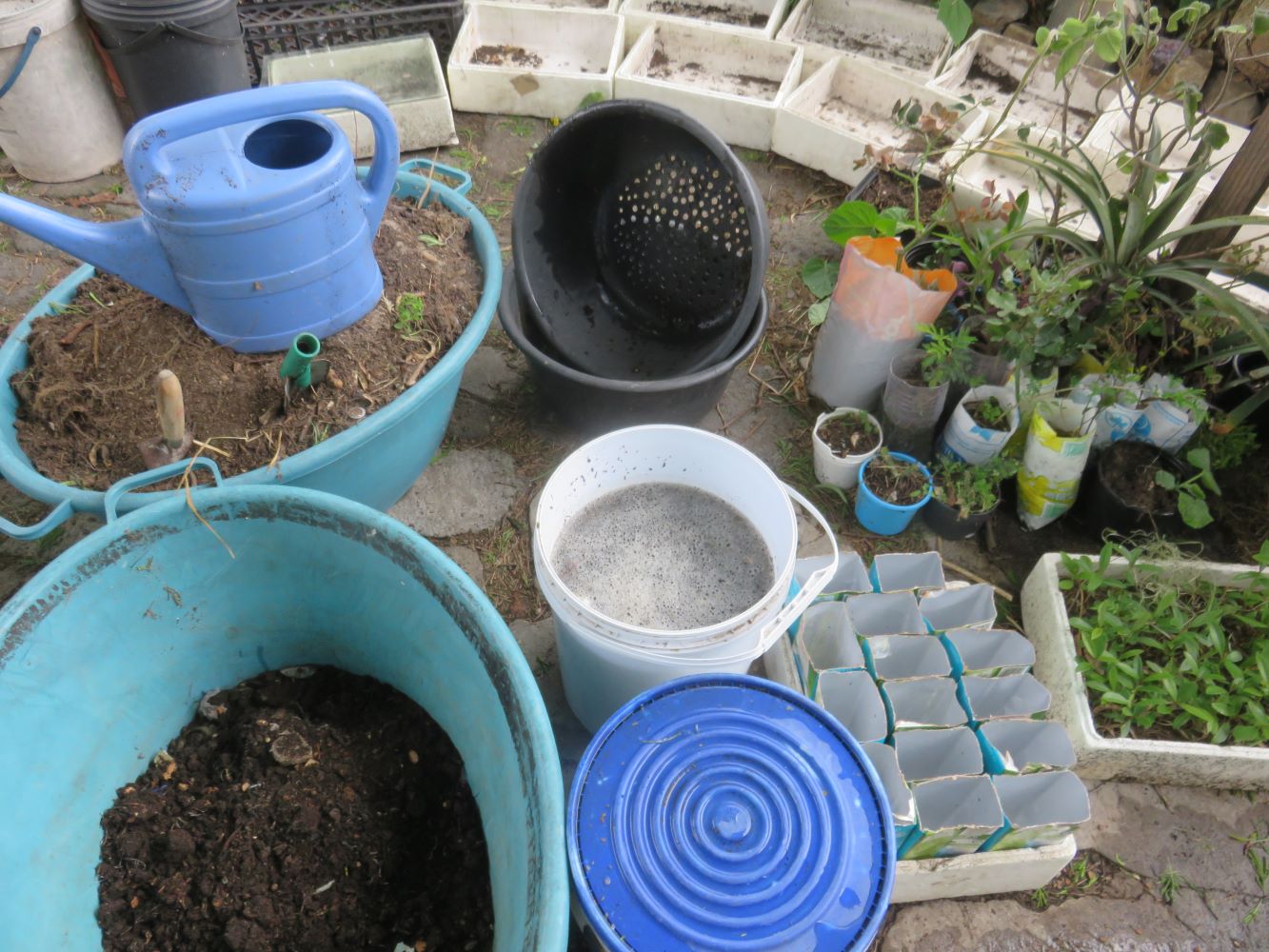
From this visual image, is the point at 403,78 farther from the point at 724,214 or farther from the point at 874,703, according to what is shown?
the point at 874,703

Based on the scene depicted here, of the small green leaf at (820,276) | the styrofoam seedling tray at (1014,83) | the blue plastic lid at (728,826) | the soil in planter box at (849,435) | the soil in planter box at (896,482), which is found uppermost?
the styrofoam seedling tray at (1014,83)

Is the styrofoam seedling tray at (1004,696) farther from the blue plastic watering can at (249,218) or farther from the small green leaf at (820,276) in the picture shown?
the blue plastic watering can at (249,218)

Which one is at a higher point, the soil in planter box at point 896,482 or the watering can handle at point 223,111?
the watering can handle at point 223,111

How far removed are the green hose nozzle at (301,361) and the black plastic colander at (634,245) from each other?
1.91 feet

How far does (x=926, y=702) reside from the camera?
151cm

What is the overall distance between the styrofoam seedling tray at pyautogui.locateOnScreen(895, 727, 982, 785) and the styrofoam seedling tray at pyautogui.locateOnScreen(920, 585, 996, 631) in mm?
239

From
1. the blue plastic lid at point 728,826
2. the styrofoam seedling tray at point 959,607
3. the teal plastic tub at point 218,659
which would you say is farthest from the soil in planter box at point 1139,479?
the teal plastic tub at point 218,659

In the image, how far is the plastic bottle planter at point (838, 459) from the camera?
6.40 feet

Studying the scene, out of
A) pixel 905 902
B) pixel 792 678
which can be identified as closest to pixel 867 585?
pixel 792 678

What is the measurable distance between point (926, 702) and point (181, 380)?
1.48m

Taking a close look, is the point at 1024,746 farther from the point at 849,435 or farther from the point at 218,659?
the point at 218,659

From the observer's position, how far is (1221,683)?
163 centimetres

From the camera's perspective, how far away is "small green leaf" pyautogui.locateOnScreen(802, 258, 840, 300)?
7.45ft

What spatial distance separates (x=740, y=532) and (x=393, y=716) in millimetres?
675
